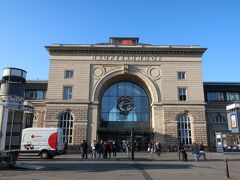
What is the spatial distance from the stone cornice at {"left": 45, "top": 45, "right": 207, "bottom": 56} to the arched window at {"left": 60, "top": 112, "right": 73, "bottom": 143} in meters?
10.6

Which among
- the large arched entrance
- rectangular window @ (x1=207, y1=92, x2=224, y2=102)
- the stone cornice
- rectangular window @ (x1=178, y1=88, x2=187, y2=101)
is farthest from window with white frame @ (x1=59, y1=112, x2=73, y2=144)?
rectangular window @ (x1=207, y1=92, x2=224, y2=102)

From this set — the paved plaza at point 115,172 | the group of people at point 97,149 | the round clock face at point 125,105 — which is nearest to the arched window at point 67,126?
A: the round clock face at point 125,105

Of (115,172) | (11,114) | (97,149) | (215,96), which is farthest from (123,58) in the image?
(115,172)

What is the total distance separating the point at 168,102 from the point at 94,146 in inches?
698

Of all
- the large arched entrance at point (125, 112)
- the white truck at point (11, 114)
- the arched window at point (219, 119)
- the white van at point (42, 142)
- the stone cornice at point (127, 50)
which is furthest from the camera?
the arched window at point (219, 119)

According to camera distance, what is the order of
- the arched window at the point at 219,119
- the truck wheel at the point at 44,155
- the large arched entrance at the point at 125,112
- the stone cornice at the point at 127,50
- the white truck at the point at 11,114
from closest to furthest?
the white truck at the point at 11,114 → the truck wheel at the point at 44,155 → the large arched entrance at the point at 125,112 → the stone cornice at the point at 127,50 → the arched window at the point at 219,119

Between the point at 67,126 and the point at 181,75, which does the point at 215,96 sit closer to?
the point at 181,75

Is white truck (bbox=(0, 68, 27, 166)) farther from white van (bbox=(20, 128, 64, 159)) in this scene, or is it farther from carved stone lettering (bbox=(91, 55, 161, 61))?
carved stone lettering (bbox=(91, 55, 161, 61))

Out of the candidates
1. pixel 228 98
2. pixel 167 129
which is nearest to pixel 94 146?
pixel 167 129

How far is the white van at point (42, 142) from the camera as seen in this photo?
26.2 meters

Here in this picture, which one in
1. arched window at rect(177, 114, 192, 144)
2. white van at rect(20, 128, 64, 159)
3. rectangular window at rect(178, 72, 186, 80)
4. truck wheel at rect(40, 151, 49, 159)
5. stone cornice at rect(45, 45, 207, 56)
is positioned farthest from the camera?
stone cornice at rect(45, 45, 207, 56)

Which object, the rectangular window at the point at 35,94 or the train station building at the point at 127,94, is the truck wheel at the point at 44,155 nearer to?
the train station building at the point at 127,94

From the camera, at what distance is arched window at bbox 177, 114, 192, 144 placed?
133 ft

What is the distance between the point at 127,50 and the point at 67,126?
15.8 meters
